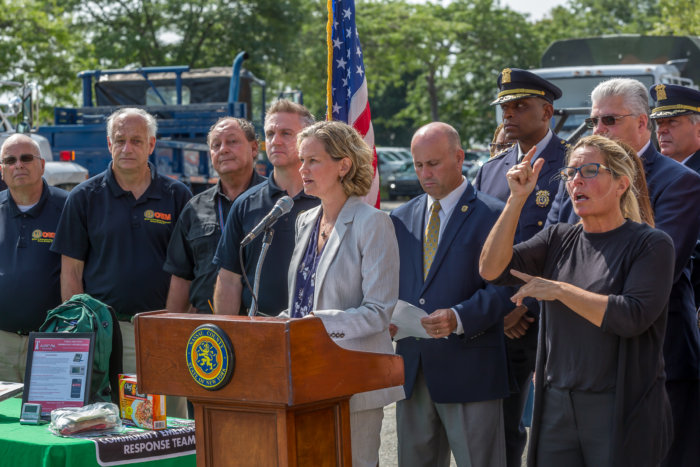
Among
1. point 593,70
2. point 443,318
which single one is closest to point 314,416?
point 443,318

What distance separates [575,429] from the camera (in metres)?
3.44

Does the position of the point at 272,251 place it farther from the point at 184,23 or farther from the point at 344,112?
the point at 184,23

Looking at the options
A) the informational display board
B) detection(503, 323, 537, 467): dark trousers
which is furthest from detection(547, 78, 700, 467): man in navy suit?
the informational display board

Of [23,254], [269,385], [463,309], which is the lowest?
[269,385]

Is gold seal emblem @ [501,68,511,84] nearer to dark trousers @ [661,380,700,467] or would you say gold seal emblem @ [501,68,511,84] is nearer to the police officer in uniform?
the police officer in uniform

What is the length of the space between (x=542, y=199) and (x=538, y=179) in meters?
0.17

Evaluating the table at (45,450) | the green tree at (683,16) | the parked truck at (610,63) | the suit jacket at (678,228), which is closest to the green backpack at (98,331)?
the table at (45,450)

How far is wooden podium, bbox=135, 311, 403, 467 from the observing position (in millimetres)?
2990

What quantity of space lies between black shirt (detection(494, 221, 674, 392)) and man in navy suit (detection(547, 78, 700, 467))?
1.62 ft

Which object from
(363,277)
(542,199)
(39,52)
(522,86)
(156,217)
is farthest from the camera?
(39,52)

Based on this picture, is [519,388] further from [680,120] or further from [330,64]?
[330,64]

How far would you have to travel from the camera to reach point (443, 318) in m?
3.91

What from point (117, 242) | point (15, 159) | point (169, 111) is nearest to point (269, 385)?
point (117, 242)

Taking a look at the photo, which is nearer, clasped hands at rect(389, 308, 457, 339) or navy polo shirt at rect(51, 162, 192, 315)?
clasped hands at rect(389, 308, 457, 339)
